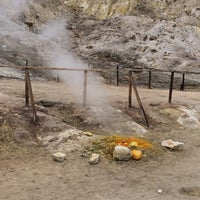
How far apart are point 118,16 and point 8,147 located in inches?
748

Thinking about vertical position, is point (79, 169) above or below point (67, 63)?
below

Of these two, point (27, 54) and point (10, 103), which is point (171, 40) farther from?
point (10, 103)

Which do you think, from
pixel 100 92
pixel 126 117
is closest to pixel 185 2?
pixel 100 92

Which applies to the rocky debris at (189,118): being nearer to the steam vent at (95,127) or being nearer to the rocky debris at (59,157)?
the steam vent at (95,127)

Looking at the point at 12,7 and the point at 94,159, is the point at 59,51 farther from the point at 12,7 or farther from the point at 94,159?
the point at 94,159

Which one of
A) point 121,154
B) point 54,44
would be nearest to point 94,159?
point 121,154

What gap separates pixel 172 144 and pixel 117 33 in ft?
50.1

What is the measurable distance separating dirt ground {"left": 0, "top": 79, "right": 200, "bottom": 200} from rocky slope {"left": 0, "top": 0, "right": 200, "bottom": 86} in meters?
8.14

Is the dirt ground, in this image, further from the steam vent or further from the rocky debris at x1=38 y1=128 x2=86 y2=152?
the rocky debris at x1=38 y1=128 x2=86 y2=152

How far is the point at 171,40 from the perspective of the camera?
72.6ft

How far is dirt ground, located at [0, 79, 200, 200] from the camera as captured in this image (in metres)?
6.65

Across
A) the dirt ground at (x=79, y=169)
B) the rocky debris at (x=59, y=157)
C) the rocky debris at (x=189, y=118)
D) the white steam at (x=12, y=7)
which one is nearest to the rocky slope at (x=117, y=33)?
the white steam at (x=12, y=7)

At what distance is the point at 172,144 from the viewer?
28.9ft

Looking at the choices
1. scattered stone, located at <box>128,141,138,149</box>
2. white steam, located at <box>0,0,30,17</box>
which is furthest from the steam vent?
white steam, located at <box>0,0,30,17</box>
